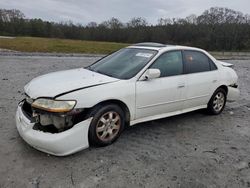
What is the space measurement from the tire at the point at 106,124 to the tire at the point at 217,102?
2390 millimetres

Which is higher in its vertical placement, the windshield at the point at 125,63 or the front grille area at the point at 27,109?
the windshield at the point at 125,63

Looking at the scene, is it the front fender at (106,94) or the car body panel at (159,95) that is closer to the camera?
the front fender at (106,94)

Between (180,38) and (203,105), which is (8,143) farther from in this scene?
(180,38)

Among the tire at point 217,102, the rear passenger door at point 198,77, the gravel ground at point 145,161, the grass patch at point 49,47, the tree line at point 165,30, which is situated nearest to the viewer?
the gravel ground at point 145,161

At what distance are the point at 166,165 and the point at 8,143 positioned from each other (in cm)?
235

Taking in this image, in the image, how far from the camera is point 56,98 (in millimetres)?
2904

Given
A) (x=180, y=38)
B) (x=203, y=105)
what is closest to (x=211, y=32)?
(x=180, y=38)

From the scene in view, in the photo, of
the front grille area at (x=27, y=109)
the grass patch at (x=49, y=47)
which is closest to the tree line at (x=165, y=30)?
the grass patch at (x=49, y=47)

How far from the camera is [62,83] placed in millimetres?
3225

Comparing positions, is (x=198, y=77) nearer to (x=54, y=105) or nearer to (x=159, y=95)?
(x=159, y=95)

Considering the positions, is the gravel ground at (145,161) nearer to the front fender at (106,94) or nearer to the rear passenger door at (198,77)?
the rear passenger door at (198,77)

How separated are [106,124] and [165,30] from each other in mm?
A: 58659

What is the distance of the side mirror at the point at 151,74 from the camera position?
11.7 feet

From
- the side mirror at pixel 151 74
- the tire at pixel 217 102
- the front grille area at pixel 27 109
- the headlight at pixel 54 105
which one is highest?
the side mirror at pixel 151 74
